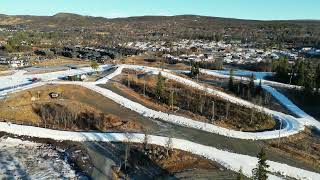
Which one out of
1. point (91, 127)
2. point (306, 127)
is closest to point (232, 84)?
point (306, 127)

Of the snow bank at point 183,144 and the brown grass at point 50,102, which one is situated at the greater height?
the brown grass at point 50,102

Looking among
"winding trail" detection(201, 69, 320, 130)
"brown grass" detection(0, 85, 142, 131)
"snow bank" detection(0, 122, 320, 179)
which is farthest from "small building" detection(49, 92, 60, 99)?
"winding trail" detection(201, 69, 320, 130)

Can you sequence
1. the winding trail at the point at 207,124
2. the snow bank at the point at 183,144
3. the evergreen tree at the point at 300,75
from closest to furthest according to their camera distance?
1. the snow bank at the point at 183,144
2. the winding trail at the point at 207,124
3. the evergreen tree at the point at 300,75

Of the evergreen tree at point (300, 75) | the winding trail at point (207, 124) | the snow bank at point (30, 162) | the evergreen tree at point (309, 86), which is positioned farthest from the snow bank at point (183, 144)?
the evergreen tree at point (300, 75)

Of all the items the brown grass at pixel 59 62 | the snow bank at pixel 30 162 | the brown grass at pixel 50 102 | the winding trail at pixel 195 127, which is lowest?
the snow bank at pixel 30 162

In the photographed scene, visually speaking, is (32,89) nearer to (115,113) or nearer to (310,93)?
(115,113)

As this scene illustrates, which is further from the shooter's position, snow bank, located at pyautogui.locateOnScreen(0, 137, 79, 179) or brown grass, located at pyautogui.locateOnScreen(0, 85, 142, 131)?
brown grass, located at pyautogui.locateOnScreen(0, 85, 142, 131)

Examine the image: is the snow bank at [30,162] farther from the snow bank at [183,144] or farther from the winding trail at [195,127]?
the winding trail at [195,127]

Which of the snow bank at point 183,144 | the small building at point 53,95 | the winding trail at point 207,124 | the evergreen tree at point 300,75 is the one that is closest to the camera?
the snow bank at point 183,144

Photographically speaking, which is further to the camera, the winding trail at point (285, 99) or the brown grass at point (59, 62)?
the brown grass at point (59, 62)

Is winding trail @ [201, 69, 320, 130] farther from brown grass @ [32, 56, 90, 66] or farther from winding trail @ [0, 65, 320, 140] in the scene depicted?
brown grass @ [32, 56, 90, 66]

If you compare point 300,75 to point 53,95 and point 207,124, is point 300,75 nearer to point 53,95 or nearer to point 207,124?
point 207,124
